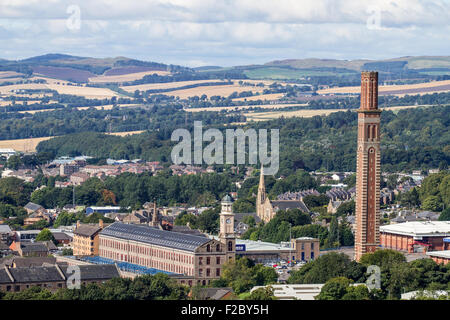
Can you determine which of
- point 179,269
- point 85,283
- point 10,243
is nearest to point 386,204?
point 10,243

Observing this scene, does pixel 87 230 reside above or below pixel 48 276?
below

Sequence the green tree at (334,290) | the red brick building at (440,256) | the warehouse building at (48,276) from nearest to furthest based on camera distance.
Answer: the green tree at (334,290), the warehouse building at (48,276), the red brick building at (440,256)

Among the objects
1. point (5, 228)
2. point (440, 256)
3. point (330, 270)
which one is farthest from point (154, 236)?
point (5, 228)

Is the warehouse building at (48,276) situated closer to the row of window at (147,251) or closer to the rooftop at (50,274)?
the rooftop at (50,274)

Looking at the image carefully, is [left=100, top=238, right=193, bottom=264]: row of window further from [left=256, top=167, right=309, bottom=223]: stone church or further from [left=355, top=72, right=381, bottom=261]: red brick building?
[left=256, top=167, right=309, bottom=223]: stone church

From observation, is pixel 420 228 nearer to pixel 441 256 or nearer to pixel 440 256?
pixel 440 256

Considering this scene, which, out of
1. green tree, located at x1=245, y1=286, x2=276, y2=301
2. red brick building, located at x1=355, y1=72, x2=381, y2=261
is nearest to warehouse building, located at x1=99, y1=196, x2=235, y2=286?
red brick building, located at x1=355, y1=72, x2=381, y2=261

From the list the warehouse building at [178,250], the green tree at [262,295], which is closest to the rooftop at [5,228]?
the warehouse building at [178,250]
